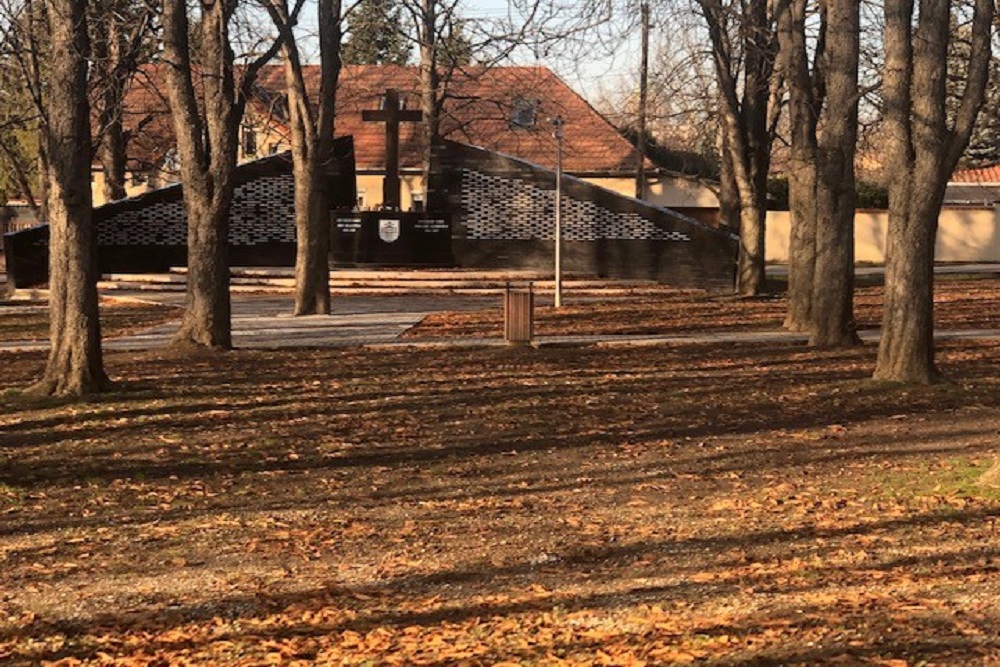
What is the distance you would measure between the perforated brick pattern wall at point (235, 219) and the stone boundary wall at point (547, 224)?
371 centimetres

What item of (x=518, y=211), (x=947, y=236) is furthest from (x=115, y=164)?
(x=947, y=236)

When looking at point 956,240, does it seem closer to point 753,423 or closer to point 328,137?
point 328,137

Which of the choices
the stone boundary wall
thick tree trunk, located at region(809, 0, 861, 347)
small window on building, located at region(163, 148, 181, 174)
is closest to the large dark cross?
the stone boundary wall

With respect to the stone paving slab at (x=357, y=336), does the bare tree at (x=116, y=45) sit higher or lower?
higher

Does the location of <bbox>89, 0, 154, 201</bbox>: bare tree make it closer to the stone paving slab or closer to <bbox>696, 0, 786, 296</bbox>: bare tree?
the stone paving slab

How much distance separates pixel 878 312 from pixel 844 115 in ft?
30.9

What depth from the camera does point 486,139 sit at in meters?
54.5

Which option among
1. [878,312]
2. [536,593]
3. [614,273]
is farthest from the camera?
[614,273]

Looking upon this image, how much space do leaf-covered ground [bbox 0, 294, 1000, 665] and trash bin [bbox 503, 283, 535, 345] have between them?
12.4 feet

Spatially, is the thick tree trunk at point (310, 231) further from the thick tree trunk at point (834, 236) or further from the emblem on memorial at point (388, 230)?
the emblem on memorial at point (388, 230)

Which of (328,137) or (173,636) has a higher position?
(328,137)

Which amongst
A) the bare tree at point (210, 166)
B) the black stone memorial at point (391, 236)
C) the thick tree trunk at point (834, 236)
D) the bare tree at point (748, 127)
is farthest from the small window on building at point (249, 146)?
the thick tree trunk at point (834, 236)

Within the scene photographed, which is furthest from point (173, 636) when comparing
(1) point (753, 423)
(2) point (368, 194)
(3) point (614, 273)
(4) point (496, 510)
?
(2) point (368, 194)

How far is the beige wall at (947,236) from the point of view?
167ft
